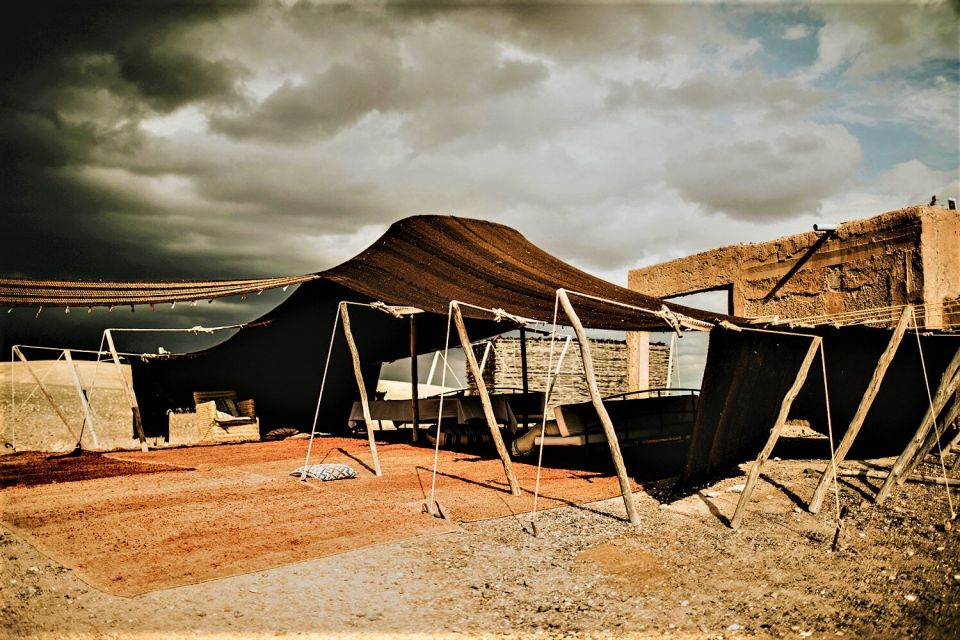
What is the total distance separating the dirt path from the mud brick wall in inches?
381

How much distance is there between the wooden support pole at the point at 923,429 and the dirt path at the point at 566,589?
36.9 inches

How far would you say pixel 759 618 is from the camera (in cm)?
281

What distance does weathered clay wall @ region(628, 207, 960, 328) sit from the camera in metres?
7.41

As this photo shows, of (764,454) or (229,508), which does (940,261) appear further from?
(229,508)

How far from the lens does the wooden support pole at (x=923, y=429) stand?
5.24 metres

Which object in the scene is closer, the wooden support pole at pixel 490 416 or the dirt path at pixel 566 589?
the dirt path at pixel 566 589

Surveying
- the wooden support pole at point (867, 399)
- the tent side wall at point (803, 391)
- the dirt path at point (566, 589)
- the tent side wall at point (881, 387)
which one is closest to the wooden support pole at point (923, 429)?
the wooden support pole at point (867, 399)

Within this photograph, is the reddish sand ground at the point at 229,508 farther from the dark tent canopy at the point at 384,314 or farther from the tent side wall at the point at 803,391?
the dark tent canopy at the point at 384,314

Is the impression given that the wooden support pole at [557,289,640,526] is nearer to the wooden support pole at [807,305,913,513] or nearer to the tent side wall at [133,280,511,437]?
the wooden support pole at [807,305,913,513]

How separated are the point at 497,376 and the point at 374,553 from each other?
34.8ft

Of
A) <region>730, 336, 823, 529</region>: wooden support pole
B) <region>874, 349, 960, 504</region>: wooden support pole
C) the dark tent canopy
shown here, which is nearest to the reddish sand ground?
<region>730, 336, 823, 529</region>: wooden support pole

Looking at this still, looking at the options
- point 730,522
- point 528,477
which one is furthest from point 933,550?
point 528,477

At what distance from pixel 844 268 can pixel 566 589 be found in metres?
7.14

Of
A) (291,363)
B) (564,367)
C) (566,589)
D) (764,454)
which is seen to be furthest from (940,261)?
(291,363)
